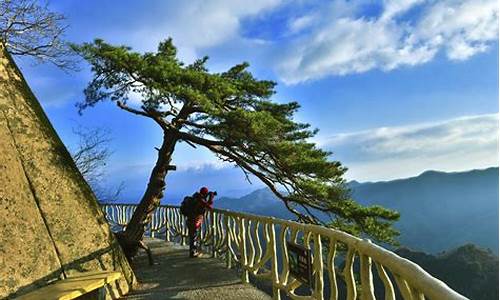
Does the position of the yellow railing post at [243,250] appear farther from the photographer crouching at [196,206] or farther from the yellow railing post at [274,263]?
the photographer crouching at [196,206]

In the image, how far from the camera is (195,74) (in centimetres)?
1197

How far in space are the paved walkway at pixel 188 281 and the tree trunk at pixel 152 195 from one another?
0.80 m

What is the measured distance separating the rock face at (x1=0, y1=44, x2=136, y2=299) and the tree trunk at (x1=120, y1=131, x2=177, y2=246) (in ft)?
9.10

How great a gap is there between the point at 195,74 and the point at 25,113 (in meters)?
4.70

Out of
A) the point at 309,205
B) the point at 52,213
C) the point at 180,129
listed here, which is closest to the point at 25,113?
the point at 52,213

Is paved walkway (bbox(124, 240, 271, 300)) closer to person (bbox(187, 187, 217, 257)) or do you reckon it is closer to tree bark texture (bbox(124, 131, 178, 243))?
person (bbox(187, 187, 217, 257))

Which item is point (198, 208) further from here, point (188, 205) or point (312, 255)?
point (312, 255)

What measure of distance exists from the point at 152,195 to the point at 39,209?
536 cm

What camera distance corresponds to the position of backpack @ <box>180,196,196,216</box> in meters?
11.8

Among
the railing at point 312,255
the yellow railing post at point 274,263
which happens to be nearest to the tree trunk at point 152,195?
the railing at point 312,255

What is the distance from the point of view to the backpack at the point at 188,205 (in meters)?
11.8

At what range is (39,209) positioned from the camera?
7.45m

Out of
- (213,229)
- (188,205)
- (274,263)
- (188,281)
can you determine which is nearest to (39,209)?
(188,281)

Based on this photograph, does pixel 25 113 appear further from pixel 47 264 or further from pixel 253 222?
pixel 253 222
